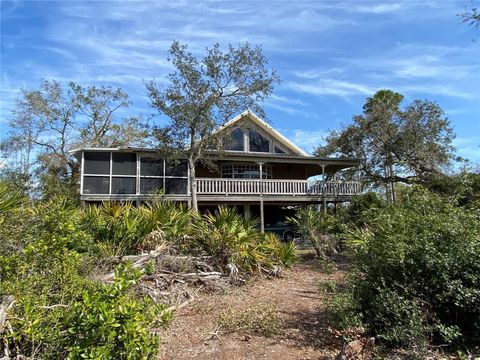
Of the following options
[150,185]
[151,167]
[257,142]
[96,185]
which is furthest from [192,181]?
Answer: [257,142]

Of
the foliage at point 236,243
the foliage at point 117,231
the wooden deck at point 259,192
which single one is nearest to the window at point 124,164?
the wooden deck at point 259,192

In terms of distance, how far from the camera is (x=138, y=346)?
3.53 metres

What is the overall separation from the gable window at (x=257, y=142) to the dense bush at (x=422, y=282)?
63.3ft

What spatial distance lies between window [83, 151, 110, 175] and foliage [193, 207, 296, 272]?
33.9 ft

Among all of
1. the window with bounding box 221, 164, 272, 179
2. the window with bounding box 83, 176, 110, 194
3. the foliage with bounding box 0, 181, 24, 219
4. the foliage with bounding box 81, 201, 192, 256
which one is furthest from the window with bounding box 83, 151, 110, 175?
the foliage with bounding box 0, 181, 24, 219

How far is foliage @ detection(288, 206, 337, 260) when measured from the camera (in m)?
13.6

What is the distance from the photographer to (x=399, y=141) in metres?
23.2

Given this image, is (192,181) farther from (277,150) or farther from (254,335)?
(254,335)

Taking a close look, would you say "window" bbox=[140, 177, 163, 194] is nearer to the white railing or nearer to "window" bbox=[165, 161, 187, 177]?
"window" bbox=[165, 161, 187, 177]

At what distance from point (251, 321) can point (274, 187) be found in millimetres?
16166

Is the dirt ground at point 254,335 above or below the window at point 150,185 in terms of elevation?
below

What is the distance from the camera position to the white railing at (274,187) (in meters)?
21.3

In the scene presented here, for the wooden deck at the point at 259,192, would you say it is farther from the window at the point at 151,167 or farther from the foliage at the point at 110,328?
the foliage at the point at 110,328

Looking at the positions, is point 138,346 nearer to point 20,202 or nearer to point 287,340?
point 287,340
